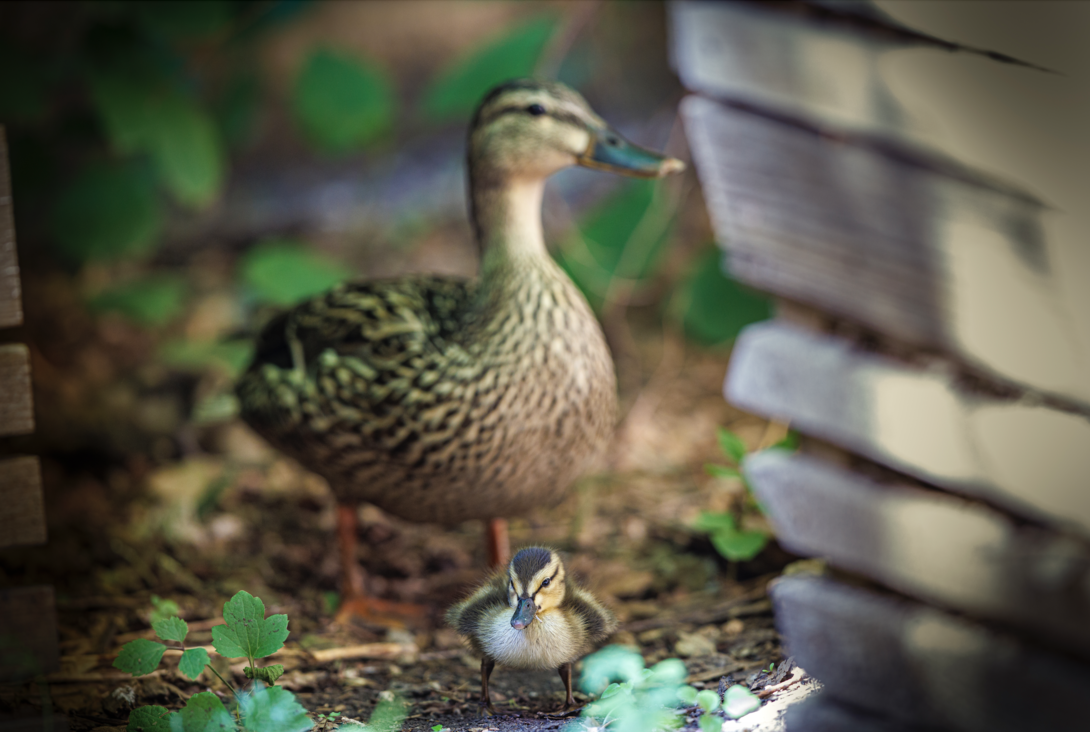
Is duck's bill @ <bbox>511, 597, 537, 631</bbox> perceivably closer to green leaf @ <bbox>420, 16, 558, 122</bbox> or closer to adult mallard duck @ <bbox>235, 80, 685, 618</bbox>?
adult mallard duck @ <bbox>235, 80, 685, 618</bbox>

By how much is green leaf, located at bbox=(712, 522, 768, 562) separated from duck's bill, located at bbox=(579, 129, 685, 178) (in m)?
1.13

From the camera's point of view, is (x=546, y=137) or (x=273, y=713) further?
(x=546, y=137)

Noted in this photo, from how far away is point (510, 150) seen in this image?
2.70 metres

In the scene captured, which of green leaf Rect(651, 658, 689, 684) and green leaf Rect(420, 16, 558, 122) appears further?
green leaf Rect(420, 16, 558, 122)

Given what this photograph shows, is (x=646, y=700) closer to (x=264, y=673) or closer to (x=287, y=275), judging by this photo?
(x=264, y=673)

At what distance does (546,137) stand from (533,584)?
1218 mm

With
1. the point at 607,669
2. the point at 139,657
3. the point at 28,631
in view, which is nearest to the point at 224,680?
the point at 139,657

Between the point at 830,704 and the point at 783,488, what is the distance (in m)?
0.51

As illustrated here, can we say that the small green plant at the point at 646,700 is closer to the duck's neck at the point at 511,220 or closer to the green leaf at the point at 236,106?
the duck's neck at the point at 511,220

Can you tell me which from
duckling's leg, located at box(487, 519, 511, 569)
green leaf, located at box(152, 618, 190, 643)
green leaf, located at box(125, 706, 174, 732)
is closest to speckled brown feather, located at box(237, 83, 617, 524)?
duckling's leg, located at box(487, 519, 511, 569)

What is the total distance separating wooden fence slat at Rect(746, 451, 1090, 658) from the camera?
73.7 inches

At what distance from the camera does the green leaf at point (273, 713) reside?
6.37 ft

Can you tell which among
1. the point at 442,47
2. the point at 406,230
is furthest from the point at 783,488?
the point at 442,47

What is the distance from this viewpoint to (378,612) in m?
2.94
